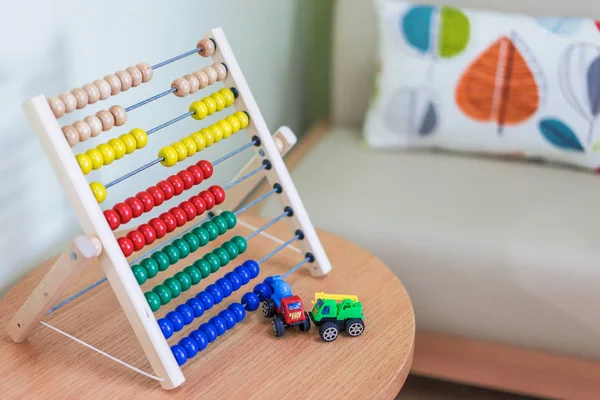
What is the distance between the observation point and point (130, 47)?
45.4 inches

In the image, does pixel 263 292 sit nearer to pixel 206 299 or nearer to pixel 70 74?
pixel 206 299

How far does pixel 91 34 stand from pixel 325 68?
3.52ft

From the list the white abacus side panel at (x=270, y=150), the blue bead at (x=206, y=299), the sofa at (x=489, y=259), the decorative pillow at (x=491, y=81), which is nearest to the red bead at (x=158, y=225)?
the blue bead at (x=206, y=299)

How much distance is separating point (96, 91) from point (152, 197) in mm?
143

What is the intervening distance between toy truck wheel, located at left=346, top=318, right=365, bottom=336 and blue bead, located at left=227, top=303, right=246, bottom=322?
14cm

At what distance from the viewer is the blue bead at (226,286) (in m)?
0.99

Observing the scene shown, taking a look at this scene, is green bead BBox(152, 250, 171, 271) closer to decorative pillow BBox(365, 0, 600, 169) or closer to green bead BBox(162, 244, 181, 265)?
green bead BBox(162, 244, 181, 265)

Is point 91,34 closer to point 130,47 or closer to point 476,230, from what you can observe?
point 130,47

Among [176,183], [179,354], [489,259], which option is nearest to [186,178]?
[176,183]

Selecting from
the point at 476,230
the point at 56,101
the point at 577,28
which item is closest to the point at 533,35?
the point at 577,28

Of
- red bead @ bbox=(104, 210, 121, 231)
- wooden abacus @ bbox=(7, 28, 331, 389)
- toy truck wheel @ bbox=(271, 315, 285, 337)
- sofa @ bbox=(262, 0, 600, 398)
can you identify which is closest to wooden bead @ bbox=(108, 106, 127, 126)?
wooden abacus @ bbox=(7, 28, 331, 389)

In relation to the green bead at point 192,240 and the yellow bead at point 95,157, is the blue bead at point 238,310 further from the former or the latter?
the yellow bead at point 95,157

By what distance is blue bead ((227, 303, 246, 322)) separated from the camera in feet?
3.21

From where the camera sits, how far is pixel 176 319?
924 millimetres
